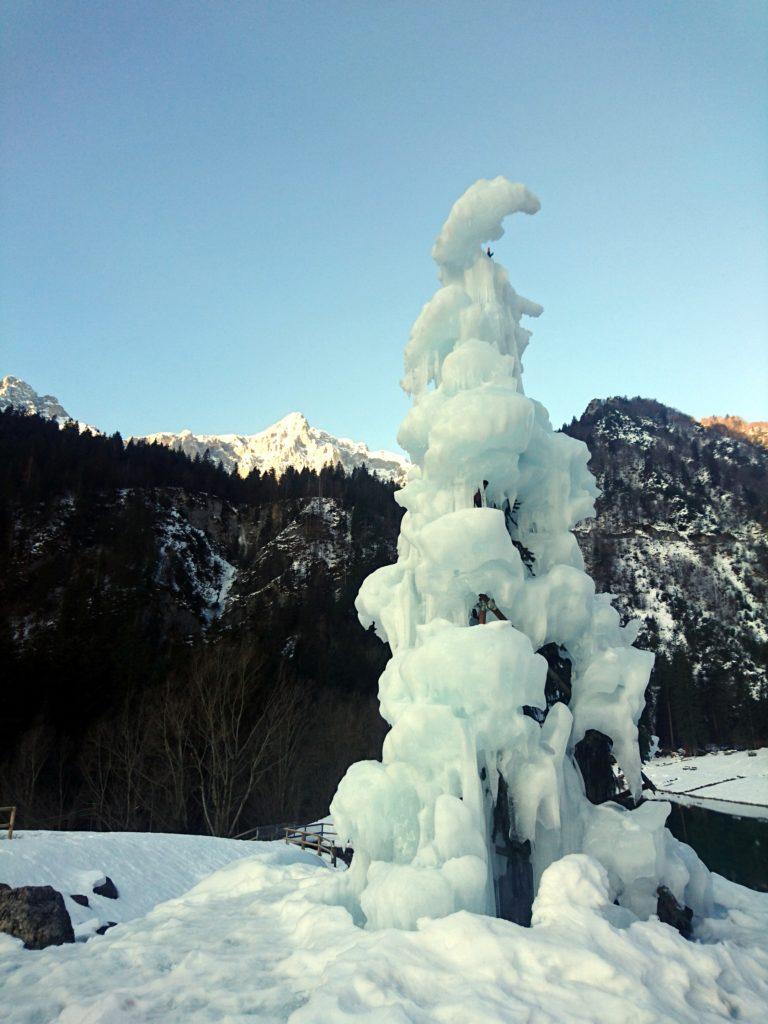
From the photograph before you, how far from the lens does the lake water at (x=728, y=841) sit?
78.3 feet

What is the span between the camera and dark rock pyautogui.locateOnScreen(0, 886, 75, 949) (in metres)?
9.42

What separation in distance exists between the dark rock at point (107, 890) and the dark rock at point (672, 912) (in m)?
12.6

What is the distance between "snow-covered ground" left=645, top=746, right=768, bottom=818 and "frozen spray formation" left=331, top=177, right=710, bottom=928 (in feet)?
126

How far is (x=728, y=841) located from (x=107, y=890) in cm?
3009

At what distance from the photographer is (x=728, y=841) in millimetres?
30250

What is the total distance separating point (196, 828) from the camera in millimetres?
33500

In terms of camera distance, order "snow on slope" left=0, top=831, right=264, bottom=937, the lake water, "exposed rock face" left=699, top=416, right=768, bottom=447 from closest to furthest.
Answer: "snow on slope" left=0, top=831, right=264, bottom=937 → the lake water → "exposed rock face" left=699, top=416, right=768, bottom=447

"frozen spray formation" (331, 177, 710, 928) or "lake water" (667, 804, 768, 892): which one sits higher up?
"frozen spray formation" (331, 177, 710, 928)

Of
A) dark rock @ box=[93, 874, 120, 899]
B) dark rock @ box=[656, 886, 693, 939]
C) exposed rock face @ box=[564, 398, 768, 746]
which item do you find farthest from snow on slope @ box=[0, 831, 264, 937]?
exposed rock face @ box=[564, 398, 768, 746]

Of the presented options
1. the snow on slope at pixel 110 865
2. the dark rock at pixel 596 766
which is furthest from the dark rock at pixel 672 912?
the snow on slope at pixel 110 865

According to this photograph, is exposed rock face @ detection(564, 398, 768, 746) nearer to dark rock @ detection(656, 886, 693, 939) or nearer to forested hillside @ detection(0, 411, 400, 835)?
forested hillside @ detection(0, 411, 400, 835)

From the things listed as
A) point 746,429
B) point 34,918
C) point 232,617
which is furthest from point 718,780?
point 746,429

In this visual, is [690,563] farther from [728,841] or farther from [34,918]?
[34,918]

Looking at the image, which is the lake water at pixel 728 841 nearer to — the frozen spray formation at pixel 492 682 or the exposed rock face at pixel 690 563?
the frozen spray formation at pixel 492 682
